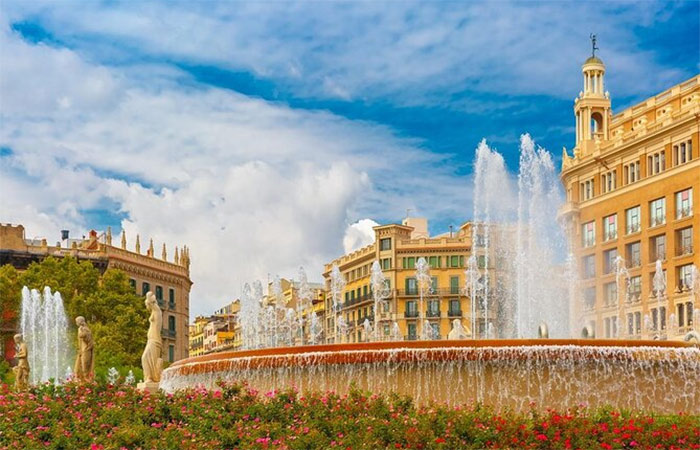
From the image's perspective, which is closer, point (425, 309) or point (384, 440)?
point (384, 440)

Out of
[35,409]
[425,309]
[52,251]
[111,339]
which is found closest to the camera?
[35,409]

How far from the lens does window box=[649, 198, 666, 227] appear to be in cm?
7325

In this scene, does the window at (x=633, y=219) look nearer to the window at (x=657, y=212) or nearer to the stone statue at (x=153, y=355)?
the window at (x=657, y=212)

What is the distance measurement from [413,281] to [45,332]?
4037cm

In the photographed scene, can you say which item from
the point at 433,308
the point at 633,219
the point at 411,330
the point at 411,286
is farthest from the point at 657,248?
the point at 411,286

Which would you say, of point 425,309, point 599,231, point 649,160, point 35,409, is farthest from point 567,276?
point 35,409

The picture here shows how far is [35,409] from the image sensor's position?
20516mm

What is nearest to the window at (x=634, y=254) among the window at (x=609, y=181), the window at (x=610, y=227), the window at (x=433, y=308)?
the window at (x=610, y=227)

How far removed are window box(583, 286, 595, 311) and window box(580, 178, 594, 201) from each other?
6811 millimetres

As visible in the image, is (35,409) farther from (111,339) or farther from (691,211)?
(691,211)

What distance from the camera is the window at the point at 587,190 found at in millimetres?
82750

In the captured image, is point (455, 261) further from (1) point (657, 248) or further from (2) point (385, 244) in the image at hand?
(1) point (657, 248)

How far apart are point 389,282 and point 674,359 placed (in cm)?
8008

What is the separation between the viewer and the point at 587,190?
83375 mm
